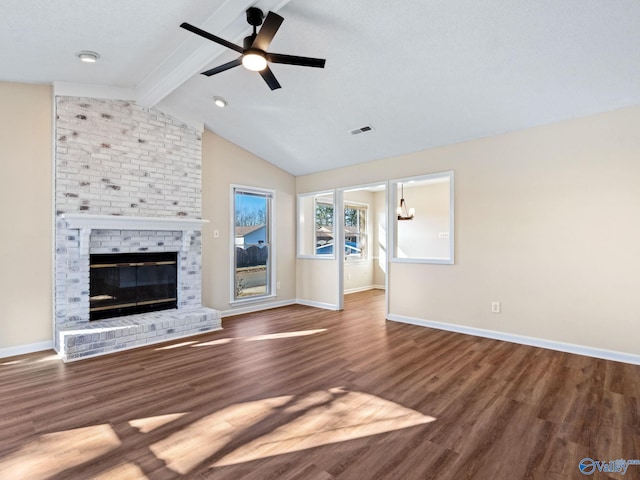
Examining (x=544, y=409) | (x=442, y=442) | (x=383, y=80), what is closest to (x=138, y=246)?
(x=383, y=80)

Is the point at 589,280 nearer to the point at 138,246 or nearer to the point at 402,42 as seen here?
the point at 402,42

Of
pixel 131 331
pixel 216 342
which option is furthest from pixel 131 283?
pixel 216 342

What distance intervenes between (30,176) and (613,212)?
6551 mm

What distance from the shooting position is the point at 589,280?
3.74 meters

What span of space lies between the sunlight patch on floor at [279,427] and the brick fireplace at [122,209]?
88.2 inches

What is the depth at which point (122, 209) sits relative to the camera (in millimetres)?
4488

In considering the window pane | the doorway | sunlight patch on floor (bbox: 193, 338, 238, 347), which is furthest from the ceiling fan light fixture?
the doorway

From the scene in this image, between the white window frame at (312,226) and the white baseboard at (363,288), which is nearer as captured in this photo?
the white window frame at (312,226)

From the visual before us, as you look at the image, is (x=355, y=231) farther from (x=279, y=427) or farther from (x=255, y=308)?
(x=279, y=427)

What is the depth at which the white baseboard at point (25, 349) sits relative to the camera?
378 cm

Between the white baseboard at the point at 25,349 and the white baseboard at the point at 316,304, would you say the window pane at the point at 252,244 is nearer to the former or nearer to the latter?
the white baseboard at the point at 316,304

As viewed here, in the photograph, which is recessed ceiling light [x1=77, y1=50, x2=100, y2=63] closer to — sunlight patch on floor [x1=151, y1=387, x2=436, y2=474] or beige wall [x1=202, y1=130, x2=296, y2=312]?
beige wall [x1=202, y1=130, x2=296, y2=312]

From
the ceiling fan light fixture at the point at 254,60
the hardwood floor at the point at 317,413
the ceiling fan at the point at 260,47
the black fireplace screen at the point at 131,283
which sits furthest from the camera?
the black fireplace screen at the point at 131,283

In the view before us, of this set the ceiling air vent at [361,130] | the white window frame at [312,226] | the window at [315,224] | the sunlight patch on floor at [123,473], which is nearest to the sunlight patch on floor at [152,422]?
the sunlight patch on floor at [123,473]
